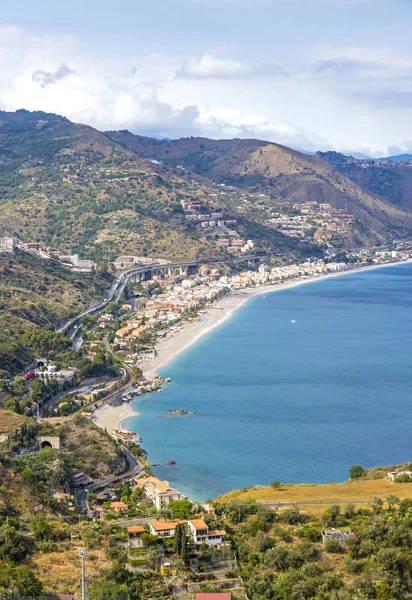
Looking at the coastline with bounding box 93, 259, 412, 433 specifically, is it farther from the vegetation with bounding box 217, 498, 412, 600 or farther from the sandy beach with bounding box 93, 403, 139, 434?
the vegetation with bounding box 217, 498, 412, 600

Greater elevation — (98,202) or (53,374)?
(98,202)

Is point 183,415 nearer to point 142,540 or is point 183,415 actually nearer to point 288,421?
point 288,421

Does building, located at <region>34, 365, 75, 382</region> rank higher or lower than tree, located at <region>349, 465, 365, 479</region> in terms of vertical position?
higher

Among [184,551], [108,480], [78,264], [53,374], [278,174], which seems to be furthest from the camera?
[278,174]

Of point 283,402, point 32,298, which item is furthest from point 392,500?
point 32,298

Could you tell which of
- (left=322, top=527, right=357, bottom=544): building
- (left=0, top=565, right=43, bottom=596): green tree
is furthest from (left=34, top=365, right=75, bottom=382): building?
(left=0, top=565, right=43, bottom=596): green tree

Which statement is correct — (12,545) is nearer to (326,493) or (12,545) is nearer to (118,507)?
(118,507)
